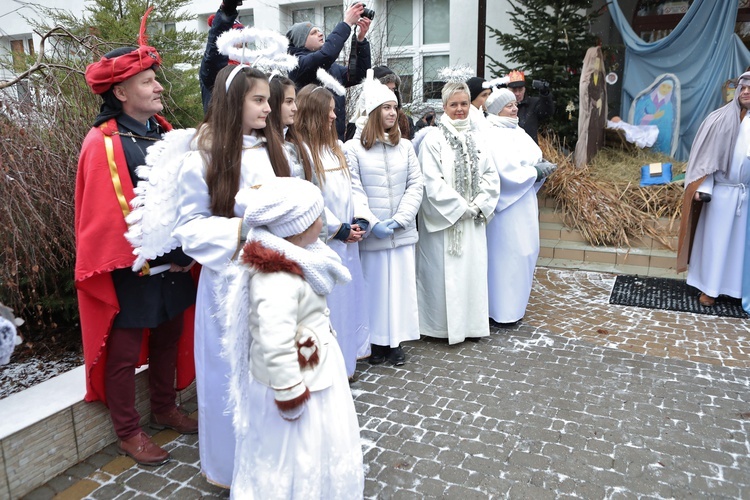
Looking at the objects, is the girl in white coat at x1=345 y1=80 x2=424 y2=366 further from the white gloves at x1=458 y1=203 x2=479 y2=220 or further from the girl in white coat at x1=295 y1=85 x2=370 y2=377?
the white gloves at x1=458 y1=203 x2=479 y2=220

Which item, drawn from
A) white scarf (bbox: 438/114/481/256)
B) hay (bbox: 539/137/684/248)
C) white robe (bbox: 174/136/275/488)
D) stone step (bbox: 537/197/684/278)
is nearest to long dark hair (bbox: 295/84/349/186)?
white robe (bbox: 174/136/275/488)

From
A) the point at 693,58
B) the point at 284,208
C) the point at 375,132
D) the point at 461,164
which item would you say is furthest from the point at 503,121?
the point at 693,58

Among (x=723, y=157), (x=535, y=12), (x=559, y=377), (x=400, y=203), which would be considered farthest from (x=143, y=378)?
(x=535, y=12)

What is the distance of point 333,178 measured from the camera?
3.73 m

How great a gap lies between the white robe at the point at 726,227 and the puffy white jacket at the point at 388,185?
313 centimetres

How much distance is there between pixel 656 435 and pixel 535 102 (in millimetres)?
4907

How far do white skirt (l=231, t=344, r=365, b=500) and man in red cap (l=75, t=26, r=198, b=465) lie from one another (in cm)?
94

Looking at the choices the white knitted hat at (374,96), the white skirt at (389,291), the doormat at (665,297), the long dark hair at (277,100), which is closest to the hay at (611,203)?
the doormat at (665,297)

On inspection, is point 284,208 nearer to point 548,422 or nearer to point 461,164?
point 548,422

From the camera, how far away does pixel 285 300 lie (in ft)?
6.88

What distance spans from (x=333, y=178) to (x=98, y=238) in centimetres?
149

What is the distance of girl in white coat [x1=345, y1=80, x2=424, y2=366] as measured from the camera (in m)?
4.20

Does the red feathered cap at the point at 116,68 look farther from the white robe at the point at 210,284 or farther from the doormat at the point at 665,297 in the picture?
the doormat at the point at 665,297

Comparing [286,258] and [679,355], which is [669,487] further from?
[286,258]
